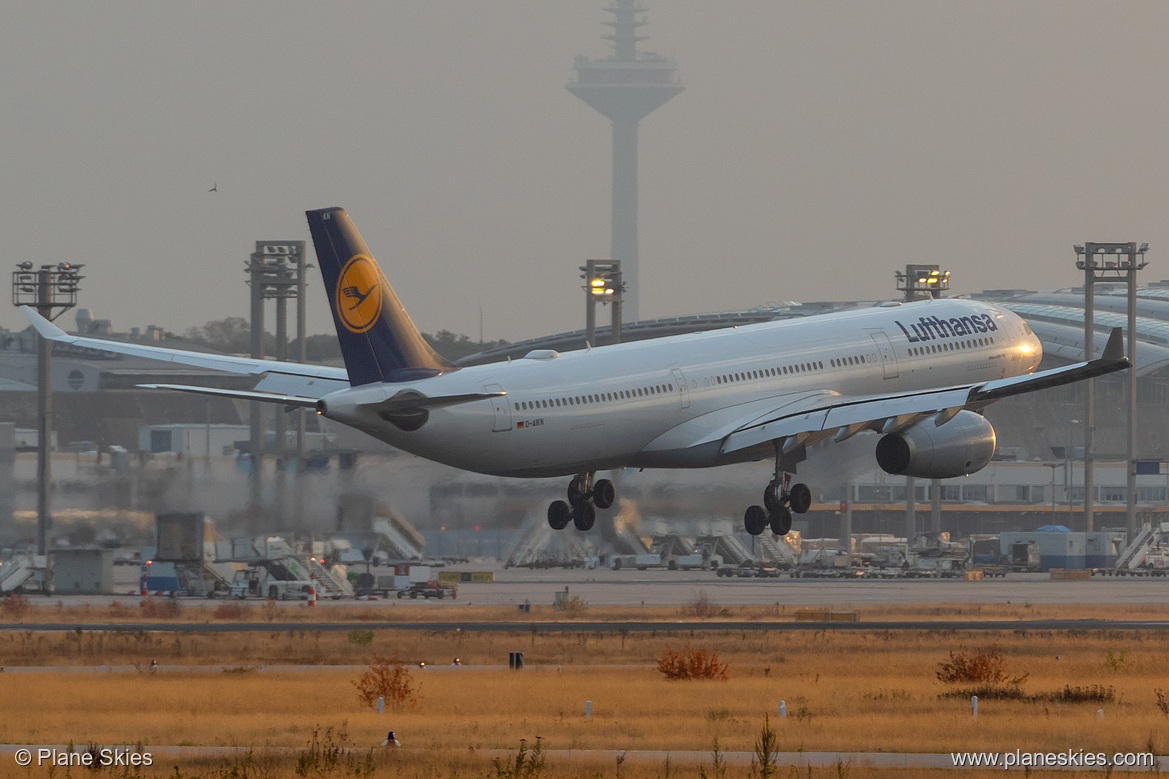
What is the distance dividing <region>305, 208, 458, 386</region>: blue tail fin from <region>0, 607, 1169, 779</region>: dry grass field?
9267 millimetres

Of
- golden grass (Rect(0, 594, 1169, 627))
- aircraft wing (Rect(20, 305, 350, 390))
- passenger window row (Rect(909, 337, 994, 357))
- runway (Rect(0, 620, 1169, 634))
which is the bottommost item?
golden grass (Rect(0, 594, 1169, 627))

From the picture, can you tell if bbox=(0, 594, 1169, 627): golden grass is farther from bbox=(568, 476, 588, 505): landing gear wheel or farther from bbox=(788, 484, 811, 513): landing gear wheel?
bbox=(788, 484, 811, 513): landing gear wheel

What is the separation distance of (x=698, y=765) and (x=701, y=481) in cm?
4544

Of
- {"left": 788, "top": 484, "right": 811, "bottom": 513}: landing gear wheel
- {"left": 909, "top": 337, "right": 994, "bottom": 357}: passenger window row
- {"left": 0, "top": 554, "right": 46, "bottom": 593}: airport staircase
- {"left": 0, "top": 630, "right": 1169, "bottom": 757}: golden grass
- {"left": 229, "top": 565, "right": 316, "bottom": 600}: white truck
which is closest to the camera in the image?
{"left": 0, "top": 630, "right": 1169, "bottom": 757}: golden grass

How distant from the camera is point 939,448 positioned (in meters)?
56.4

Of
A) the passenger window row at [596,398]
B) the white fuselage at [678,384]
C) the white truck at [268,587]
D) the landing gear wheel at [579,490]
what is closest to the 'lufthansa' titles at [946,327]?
the white fuselage at [678,384]

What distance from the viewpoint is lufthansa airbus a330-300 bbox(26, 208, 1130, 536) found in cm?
4803

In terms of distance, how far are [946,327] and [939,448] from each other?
26.2ft

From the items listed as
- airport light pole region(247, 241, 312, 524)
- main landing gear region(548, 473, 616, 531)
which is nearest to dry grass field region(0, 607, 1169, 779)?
main landing gear region(548, 473, 616, 531)

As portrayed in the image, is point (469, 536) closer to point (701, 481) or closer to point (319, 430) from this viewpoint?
point (701, 481)

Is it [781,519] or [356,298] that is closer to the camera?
[356,298]

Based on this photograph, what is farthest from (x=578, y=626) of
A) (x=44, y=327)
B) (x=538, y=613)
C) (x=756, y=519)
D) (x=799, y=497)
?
(x=44, y=327)

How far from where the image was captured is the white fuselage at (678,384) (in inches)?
1897

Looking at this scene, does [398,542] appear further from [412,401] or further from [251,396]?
[412,401]
